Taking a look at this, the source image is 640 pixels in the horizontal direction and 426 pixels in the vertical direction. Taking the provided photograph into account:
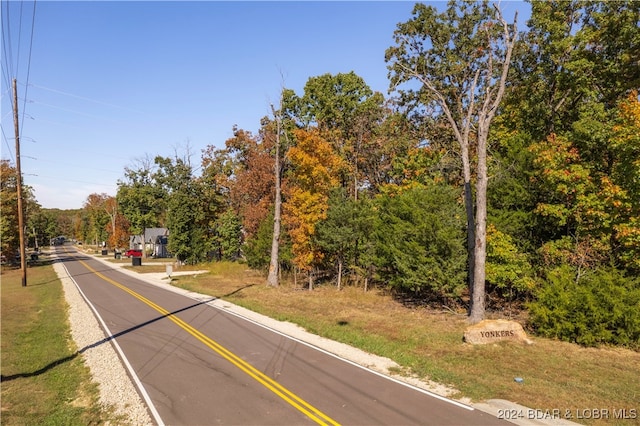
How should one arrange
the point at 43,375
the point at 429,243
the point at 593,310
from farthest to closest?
the point at 429,243, the point at 593,310, the point at 43,375

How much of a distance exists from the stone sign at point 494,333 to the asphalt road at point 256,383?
202 inches

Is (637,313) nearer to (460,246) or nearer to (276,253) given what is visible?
(460,246)

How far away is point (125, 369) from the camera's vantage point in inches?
433

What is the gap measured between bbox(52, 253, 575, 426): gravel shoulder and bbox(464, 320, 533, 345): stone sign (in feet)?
12.7

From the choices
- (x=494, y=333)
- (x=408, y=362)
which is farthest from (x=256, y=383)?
(x=494, y=333)

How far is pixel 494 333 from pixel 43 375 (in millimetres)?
14658

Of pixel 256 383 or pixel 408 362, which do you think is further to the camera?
pixel 408 362

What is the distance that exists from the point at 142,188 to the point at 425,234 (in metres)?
60.0

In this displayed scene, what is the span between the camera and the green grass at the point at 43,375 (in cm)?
830

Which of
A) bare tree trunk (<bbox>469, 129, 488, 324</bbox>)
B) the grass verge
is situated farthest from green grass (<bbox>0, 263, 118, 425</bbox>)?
bare tree trunk (<bbox>469, 129, 488, 324</bbox>)

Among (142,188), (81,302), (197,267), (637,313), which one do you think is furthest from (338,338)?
(142,188)

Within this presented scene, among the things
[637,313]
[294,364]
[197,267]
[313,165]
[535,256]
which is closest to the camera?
[294,364]

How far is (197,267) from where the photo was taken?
47844mm

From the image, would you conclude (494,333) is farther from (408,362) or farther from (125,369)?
(125,369)
